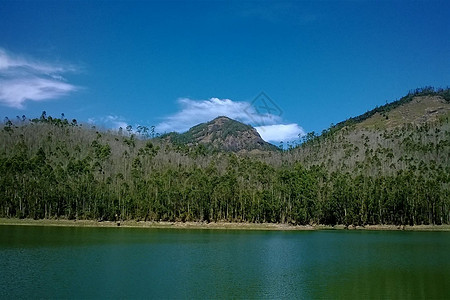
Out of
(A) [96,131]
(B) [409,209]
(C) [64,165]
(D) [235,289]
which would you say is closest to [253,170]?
(B) [409,209]

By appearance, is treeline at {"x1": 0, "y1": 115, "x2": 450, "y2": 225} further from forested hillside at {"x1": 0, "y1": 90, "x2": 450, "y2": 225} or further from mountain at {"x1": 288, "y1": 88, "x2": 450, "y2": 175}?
mountain at {"x1": 288, "y1": 88, "x2": 450, "y2": 175}

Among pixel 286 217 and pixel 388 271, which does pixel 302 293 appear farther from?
pixel 286 217

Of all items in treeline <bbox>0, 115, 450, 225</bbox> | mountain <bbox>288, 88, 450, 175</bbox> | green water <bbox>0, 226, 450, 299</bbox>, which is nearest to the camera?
green water <bbox>0, 226, 450, 299</bbox>

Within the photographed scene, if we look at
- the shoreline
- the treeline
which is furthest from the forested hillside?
the shoreline

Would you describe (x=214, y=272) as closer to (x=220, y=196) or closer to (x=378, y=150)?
(x=220, y=196)

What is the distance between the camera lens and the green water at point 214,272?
69.7 feet

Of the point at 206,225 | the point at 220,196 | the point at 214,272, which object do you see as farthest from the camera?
the point at 220,196

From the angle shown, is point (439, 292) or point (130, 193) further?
point (130, 193)

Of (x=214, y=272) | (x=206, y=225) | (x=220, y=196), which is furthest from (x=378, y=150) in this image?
(x=214, y=272)

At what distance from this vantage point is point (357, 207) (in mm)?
83000

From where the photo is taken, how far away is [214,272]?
88.3ft

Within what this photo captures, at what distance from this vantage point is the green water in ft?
69.7

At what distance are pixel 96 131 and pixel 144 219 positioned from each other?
85.9 metres

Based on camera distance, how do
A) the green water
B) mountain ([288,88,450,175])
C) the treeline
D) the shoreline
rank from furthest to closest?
mountain ([288,88,450,175]) → the treeline → the shoreline → the green water
